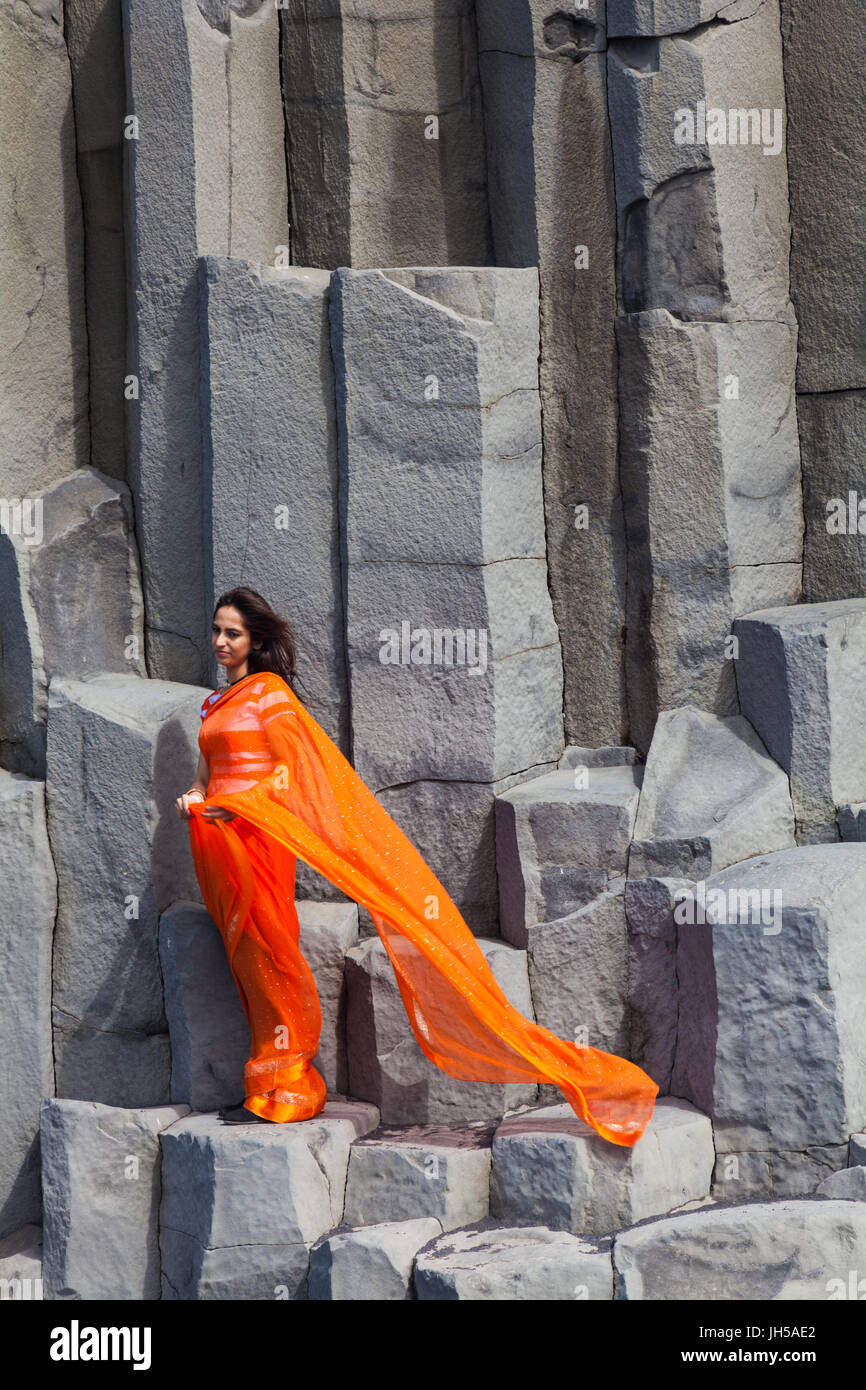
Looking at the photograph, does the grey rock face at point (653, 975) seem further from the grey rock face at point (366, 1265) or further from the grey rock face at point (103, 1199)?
the grey rock face at point (103, 1199)

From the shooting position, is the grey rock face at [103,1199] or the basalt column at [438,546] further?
the basalt column at [438,546]

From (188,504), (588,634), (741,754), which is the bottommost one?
(741,754)

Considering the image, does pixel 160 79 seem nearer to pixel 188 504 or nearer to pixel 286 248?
pixel 286 248

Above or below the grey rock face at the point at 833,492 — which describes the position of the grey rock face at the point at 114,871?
below

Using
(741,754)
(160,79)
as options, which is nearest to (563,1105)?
(741,754)

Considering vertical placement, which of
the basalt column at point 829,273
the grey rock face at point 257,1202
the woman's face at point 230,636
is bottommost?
the grey rock face at point 257,1202

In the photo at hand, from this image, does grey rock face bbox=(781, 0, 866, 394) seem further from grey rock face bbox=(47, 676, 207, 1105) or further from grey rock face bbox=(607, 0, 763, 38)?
grey rock face bbox=(47, 676, 207, 1105)

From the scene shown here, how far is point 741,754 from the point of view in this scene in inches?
229

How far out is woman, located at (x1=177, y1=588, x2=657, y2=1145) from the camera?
5.18m

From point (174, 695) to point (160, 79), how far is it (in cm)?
228

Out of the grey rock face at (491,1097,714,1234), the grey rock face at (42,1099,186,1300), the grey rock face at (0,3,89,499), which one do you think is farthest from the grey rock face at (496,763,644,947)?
the grey rock face at (0,3,89,499)

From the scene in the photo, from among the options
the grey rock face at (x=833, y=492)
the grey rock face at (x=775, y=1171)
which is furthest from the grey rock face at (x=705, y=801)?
the grey rock face at (x=775, y=1171)

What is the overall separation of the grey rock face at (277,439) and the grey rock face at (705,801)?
48.5 inches

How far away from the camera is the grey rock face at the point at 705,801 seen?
5559mm
